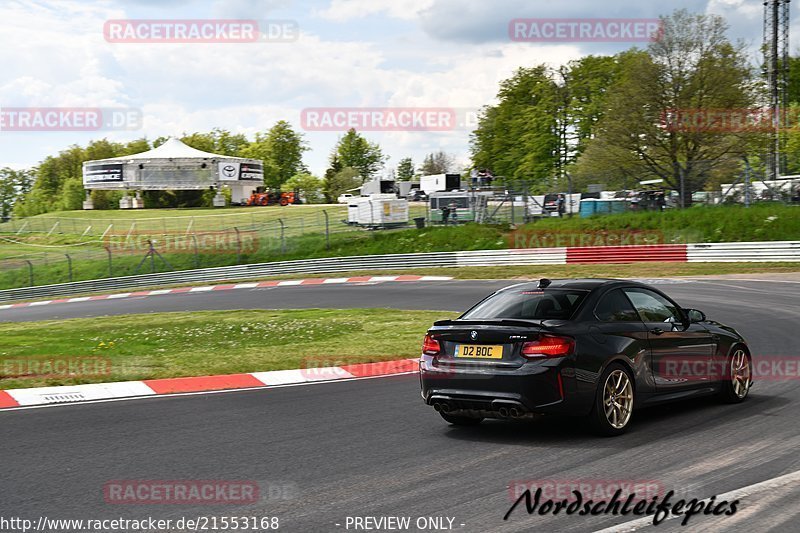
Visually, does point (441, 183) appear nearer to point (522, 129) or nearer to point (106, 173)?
point (522, 129)

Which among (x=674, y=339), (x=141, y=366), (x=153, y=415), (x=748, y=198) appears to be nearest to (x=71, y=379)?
(x=141, y=366)

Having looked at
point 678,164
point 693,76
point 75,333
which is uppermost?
point 693,76

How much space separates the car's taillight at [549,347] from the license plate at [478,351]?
0.25 meters

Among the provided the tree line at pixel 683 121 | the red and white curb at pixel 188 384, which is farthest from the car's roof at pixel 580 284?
the tree line at pixel 683 121

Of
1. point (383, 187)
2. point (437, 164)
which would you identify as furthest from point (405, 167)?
point (383, 187)

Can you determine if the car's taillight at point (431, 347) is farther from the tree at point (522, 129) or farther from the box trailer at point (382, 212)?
the tree at point (522, 129)

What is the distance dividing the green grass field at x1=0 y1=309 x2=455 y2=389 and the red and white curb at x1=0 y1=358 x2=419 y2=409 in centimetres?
37

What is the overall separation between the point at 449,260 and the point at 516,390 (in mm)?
32753

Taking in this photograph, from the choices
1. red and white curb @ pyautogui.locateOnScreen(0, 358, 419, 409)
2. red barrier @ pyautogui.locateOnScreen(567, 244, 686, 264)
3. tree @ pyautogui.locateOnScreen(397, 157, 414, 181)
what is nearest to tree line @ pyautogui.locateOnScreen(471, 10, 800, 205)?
red barrier @ pyautogui.locateOnScreen(567, 244, 686, 264)

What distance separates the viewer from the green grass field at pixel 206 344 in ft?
44.1

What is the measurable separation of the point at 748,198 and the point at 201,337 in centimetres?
2966

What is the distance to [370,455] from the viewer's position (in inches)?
300

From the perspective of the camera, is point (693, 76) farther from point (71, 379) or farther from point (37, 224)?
point (37, 224)

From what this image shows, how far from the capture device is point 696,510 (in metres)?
5.71
